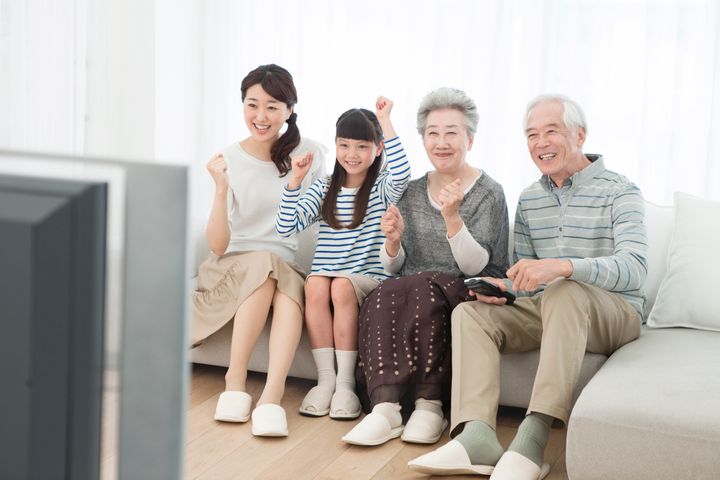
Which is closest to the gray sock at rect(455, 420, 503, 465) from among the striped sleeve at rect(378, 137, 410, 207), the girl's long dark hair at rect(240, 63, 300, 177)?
the striped sleeve at rect(378, 137, 410, 207)

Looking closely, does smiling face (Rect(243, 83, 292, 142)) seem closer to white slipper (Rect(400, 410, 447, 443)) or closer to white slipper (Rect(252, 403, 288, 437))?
white slipper (Rect(252, 403, 288, 437))

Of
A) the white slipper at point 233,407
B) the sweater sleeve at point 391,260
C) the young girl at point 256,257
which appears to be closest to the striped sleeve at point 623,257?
the sweater sleeve at point 391,260

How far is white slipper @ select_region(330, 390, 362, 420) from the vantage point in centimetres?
267

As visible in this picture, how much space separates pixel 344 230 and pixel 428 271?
14.7 inches

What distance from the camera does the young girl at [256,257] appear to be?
2709 mm

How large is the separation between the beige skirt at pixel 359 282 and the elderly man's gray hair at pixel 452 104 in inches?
20.0

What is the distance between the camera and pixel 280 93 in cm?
303

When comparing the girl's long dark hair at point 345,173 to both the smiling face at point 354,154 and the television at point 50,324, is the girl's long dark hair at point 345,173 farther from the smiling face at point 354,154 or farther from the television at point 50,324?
the television at point 50,324

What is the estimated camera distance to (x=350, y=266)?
2.94m

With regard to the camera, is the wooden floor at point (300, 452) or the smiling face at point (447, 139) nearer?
the wooden floor at point (300, 452)

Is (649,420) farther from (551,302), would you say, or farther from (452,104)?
(452,104)

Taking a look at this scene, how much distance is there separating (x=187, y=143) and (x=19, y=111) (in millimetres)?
891

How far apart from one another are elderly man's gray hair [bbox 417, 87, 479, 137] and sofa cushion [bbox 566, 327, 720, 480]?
38.9 inches

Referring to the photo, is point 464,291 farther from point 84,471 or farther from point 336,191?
point 84,471
